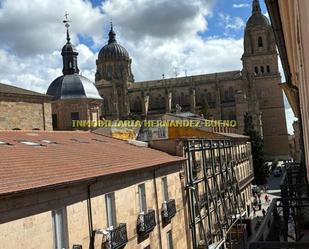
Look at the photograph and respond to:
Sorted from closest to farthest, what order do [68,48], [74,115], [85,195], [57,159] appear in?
[85,195]
[57,159]
[74,115]
[68,48]

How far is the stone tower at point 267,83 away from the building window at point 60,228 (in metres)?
76.1

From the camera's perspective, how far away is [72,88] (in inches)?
1752

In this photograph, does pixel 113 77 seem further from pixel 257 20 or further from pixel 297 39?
pixel 297 39

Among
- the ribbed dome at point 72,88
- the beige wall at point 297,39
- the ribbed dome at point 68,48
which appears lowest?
the beige wall at point 297,39

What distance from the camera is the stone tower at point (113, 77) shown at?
86.8 m

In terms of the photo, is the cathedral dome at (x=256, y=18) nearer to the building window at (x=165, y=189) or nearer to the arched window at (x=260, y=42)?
the arched window at (x=260, y=42)

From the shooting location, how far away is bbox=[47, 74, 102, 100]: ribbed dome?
44000 millimetres

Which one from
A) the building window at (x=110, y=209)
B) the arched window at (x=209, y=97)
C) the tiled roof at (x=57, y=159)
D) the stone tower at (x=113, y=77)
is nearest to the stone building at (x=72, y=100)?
the tiled roof at (x=57, y=159)

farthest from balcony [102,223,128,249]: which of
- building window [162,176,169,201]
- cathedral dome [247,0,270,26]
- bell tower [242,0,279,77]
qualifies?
cathedral dome [247,0,270,26]

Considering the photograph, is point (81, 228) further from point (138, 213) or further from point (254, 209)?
point (254, 209)

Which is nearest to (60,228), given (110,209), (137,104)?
(110,209)

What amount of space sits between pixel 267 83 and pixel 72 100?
50.8 metres

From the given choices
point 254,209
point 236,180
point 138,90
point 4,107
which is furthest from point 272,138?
point 4,107

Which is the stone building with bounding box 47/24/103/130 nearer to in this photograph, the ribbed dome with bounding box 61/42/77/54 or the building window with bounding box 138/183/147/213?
the ribbed dome with bounding box 61/42/77/54
